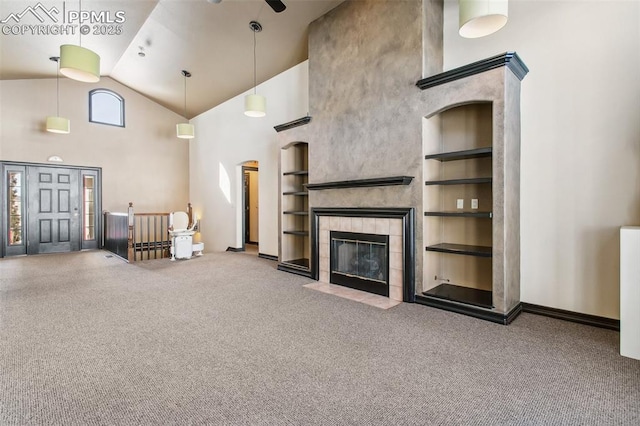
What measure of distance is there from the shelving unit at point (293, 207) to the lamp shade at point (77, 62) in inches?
116

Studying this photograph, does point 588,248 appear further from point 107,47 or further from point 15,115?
point 15,115

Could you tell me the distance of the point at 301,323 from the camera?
317 centimetres

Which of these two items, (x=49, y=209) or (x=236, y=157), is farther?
(x=236, y=157)

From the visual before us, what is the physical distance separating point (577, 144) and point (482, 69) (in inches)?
47.9

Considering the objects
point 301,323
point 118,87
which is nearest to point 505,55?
point 301,323

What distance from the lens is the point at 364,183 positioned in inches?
168

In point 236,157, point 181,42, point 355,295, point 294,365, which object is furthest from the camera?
point 236,157

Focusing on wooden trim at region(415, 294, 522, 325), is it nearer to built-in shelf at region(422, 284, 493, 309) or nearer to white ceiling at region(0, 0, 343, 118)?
built-in shelf at region(422, 284, 493, 309)

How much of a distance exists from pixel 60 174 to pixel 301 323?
826cm

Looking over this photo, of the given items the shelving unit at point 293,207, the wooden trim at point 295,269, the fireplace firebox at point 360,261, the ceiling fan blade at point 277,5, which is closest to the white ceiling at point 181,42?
the ceiling fan blade at point 277,5

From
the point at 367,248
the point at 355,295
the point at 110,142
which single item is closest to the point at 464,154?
the point at 367,248

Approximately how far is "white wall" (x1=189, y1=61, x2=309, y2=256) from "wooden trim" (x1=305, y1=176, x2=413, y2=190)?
2.02 metres

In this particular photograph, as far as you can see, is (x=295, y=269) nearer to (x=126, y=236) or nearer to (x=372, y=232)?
(x=372, y=232)

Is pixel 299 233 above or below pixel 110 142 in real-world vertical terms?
below
